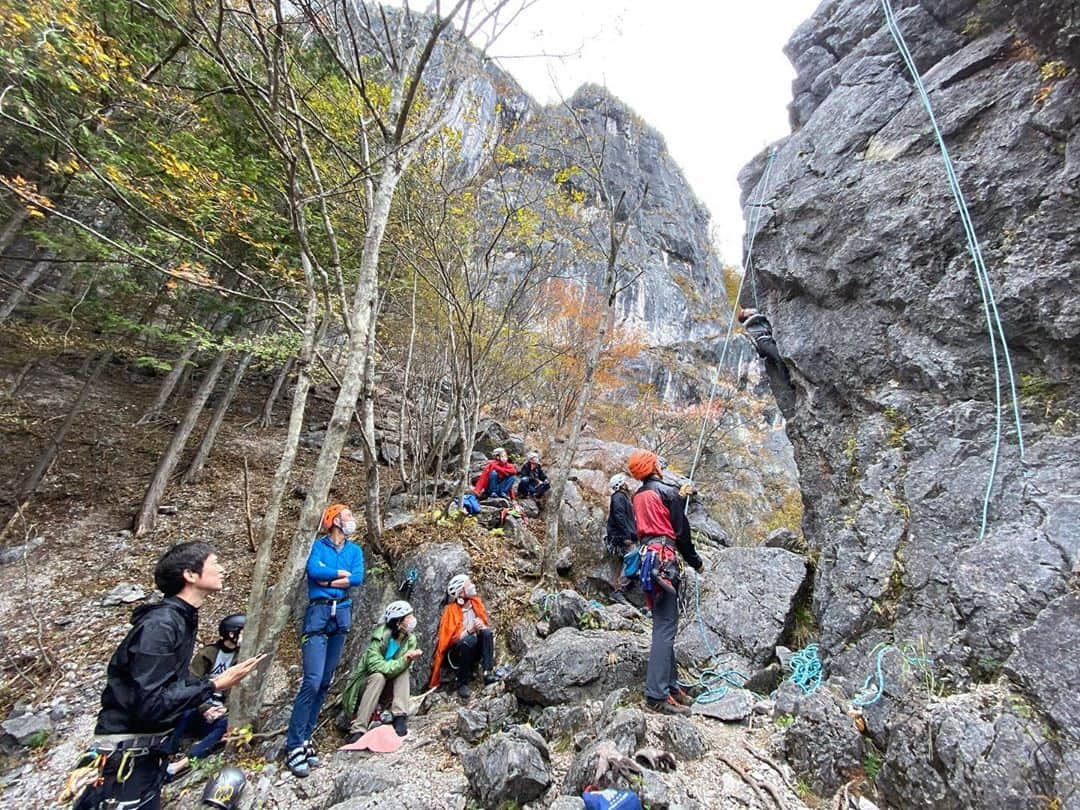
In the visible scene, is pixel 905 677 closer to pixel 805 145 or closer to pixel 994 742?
pixel 994 742

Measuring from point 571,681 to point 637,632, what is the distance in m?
1.64

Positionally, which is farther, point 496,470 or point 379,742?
point 496,470

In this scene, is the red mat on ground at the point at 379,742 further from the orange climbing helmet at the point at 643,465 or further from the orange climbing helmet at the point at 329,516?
the orange climbing helmet at the point at 643,465

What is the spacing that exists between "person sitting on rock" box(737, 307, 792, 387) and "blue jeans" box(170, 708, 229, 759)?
22.9 ft

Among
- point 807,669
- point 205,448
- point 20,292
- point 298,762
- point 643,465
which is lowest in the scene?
point 298,762

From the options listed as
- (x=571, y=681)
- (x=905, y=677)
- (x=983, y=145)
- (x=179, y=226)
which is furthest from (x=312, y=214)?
(x=905, y=677)

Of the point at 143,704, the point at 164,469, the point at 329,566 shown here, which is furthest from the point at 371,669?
the point at 164,469

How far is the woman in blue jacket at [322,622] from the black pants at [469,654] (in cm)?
129

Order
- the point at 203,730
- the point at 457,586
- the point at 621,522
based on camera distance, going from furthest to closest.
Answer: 1. the point at 621,522
2. the point at 457,586
3. the point at 203,730

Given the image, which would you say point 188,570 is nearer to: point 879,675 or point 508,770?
point 508,770

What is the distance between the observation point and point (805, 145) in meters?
6.67

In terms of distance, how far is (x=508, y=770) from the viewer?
3240 mm

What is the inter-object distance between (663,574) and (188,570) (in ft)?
11.3

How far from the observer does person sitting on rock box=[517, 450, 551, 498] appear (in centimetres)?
1073
